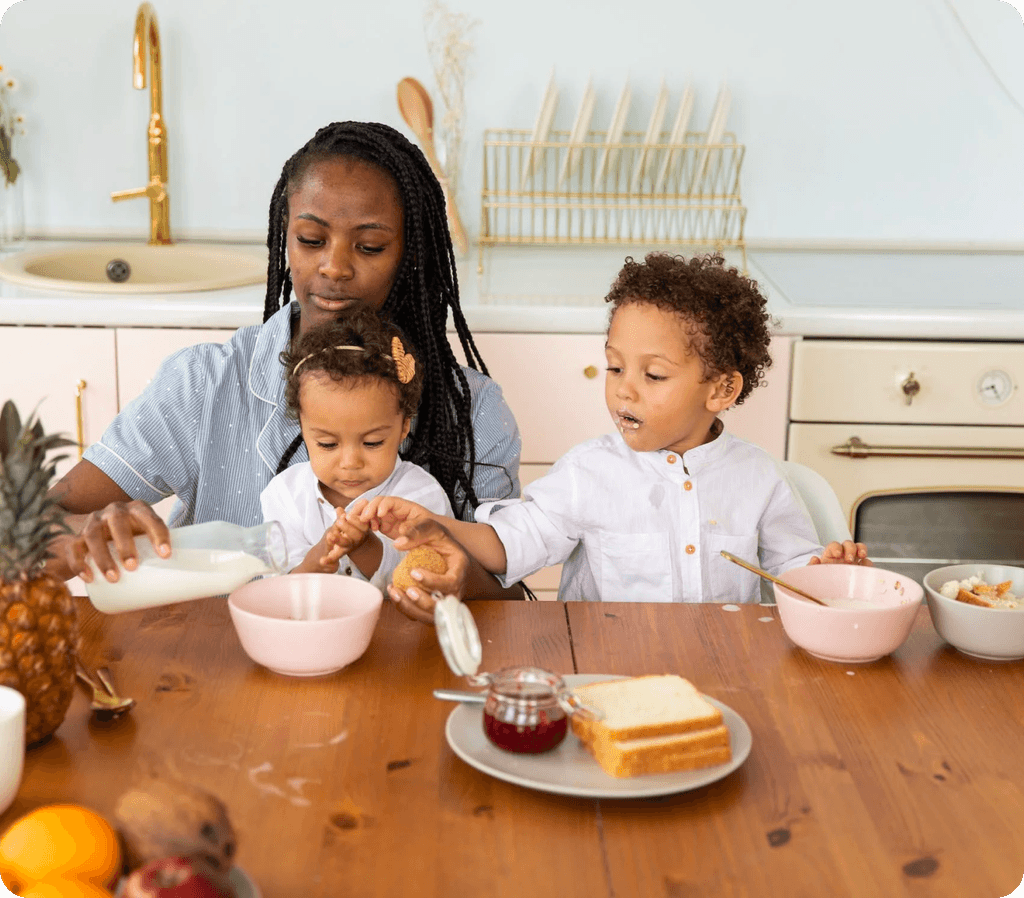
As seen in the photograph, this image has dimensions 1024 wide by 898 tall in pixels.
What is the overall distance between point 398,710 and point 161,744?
0.66 ft

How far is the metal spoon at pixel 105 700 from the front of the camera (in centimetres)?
100

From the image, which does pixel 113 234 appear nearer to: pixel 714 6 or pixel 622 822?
pixel 714 6

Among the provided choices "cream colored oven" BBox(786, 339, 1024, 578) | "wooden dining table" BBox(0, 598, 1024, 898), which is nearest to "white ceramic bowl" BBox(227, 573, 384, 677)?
"wooden dining table" BBox(0, 598, 1024, 898)

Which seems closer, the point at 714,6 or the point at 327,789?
the point at 327,789

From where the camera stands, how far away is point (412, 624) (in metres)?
1.22

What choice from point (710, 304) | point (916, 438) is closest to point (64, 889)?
point (710, 304)

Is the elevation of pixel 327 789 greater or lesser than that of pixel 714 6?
lesser

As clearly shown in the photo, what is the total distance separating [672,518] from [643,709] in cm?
66

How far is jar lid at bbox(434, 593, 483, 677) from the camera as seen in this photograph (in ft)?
3.40

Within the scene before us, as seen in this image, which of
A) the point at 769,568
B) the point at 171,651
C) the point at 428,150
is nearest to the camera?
the point at 171,651

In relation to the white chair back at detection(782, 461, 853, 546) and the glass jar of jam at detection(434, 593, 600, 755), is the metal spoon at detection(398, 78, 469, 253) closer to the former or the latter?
the white chair back at detection(782, 461, 853, 546)

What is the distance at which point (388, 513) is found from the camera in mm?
1280

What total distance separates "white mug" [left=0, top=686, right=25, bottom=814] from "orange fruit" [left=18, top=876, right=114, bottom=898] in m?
0.12

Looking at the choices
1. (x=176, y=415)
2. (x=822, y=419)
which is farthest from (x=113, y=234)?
(x=822, y=419)
